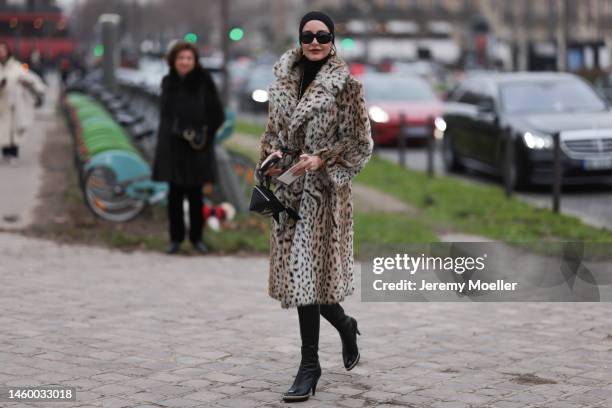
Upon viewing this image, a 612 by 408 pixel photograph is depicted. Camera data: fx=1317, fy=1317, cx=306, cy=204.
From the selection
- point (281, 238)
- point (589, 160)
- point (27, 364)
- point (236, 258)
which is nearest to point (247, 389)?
point (281, 238)

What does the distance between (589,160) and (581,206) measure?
1296 millimetres

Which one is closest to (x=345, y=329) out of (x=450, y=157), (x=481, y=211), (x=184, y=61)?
(x=184, y=61)

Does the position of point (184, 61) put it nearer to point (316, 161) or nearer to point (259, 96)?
point (316, 161)

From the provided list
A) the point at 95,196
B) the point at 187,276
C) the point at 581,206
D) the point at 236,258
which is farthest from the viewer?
the point at 581,206

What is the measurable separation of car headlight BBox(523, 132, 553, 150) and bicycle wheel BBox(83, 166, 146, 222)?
612 cm

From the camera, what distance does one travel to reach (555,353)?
7320mm

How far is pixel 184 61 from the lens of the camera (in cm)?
1095

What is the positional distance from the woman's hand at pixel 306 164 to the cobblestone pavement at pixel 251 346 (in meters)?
1.08

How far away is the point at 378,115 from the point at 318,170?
1979 centimetres

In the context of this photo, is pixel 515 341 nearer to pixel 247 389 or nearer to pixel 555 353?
pixel 555 353

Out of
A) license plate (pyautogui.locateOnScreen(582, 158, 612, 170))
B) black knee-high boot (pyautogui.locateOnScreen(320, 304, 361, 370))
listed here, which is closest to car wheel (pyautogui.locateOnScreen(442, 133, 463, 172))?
license plate (pyautogui.locateOnScreen(582, 158, 612, 170))

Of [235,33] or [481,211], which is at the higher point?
[235,33]

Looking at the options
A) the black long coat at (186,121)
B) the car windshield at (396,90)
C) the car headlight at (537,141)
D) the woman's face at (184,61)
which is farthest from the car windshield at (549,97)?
the car windshield at (396,90)

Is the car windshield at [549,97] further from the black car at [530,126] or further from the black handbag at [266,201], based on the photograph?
the black handbag at [266,201]
